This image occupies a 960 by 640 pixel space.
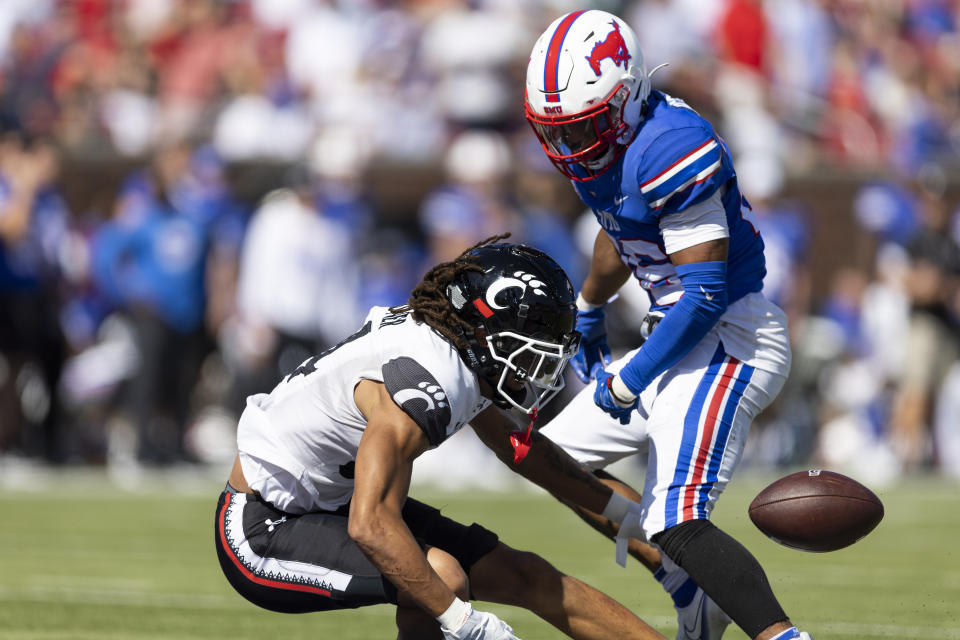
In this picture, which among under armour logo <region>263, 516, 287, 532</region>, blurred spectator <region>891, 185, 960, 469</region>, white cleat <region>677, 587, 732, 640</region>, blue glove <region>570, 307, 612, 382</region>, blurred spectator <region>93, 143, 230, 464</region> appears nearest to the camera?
under armour logo <region>263, 516, 287, 532</region>

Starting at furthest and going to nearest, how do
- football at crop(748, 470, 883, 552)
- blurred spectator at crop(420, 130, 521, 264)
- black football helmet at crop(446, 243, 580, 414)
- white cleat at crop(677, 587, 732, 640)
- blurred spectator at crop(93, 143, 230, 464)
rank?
blurred spectator at crop(420, 130, 521, 264), blurred spectator at crop(93, 143, 230, 464), white cleat at crop(677, 587, 732, 640), football at crop(748, 470, 883, 552), black football helmet at crop(446, 243, 580, 414)

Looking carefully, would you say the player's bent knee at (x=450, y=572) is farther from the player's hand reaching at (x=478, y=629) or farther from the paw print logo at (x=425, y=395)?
the paw print logo at (x=425, y=395)

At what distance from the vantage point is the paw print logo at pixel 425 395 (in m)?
3.56


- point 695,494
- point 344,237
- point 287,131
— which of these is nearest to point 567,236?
point 344,237

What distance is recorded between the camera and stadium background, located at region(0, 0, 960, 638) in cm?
1049

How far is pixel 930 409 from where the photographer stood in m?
11.5

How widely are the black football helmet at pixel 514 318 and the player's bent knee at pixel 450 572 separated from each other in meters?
0.45

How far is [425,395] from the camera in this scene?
3576 millimetres

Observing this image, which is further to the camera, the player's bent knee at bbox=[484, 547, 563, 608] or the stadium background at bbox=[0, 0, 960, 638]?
the stadium background at bbox=[0, 0, 960, 638]

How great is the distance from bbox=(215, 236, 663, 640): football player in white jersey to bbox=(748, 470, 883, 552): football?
0.56m

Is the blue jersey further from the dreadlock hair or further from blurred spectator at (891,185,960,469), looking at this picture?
blurred spectator at (891,185,960,469)

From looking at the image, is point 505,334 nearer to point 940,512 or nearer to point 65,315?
point 940,512

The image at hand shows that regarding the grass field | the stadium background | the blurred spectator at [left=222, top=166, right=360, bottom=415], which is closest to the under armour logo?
the grass field

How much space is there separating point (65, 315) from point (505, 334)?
815 cm
